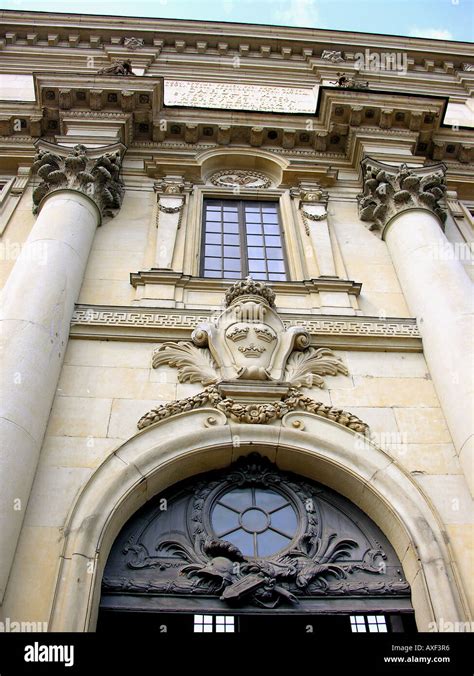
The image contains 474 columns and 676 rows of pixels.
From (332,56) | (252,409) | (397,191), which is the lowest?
(252,409)

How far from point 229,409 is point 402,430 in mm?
2461

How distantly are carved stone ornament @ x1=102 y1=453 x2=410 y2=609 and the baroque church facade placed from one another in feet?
0.09

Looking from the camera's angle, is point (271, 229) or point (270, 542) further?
point (271, 229)

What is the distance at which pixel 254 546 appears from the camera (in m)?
8.05

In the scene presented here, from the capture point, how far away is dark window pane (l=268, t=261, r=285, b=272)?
12.9m

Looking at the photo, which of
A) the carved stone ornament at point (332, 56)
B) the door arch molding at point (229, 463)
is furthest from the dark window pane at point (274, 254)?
the carved stone ornament at point (332, 56)

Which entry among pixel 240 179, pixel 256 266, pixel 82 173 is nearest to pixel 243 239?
pixel 256 266

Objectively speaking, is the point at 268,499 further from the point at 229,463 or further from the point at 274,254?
the point at 274,254

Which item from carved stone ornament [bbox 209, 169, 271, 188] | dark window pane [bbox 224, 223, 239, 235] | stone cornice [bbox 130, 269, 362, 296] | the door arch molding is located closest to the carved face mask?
the door arch molding

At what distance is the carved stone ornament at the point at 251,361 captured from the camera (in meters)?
8.99

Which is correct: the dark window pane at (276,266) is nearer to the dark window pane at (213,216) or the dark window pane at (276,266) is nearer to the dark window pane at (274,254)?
the dark window pane at (274,254)

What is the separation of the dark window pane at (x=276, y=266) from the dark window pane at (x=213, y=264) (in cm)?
101

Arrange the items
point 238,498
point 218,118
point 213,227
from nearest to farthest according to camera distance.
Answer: point 238,498, point 213,227, point 218,118

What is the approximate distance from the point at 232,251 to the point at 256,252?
1.65ft
